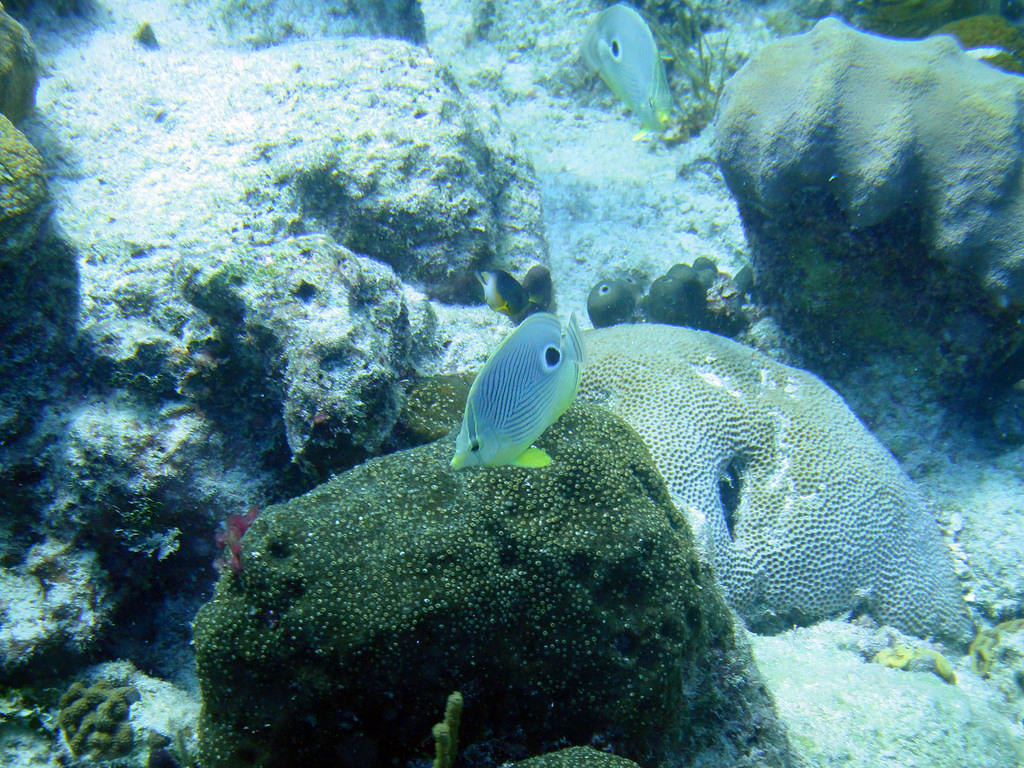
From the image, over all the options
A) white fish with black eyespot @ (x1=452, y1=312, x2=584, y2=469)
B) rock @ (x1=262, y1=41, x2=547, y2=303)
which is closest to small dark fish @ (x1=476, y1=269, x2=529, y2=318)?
rock @ (x1=262, y1=41, x2=547, y2=303)

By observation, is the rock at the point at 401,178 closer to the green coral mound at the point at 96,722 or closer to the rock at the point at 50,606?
the rock at the point at 50,606

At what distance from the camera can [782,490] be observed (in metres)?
3.58

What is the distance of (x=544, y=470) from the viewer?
2.34 metres

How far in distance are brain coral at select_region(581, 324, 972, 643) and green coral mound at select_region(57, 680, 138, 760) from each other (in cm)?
314

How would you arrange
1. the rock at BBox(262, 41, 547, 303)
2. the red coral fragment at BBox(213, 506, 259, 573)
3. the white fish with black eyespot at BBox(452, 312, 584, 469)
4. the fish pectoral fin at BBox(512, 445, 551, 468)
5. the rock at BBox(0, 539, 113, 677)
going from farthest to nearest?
the rock at BBox(262, 41, 547, 303)
the rock at BBox(0, 539, 113, 677)
the red coral fragment at BBox(213, 506, 259, 573)
the fish pectoral fin at BBox(512, 445, 551, 468)
the white fish with black eyespot at BBox(452, 312, 584, 469)

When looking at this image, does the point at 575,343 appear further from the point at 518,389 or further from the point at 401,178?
the point at 401,178

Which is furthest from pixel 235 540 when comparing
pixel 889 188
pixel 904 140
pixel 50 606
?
pixel 904 140

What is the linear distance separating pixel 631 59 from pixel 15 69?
4290 millimetres

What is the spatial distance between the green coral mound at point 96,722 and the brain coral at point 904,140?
205 inches

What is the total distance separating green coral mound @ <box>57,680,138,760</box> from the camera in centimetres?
265

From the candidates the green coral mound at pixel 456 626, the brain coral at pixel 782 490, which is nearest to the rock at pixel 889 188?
the brain coral at pixel 782 490

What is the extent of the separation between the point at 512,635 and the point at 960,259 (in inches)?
155

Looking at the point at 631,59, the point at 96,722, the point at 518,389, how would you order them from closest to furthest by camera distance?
the point at 518,389 < the point at 96,722 < the point at 631,59

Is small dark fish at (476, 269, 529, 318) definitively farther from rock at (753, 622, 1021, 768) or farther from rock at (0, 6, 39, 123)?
rock at (0, 6, 39, 123)
